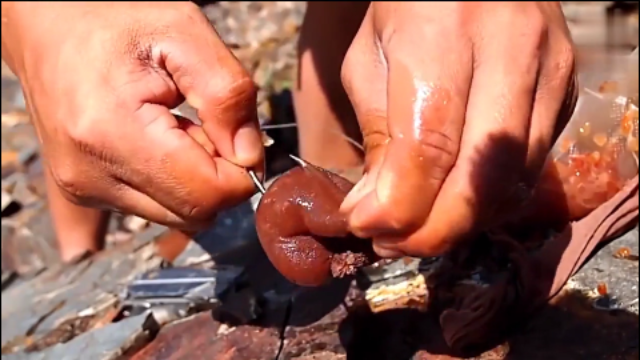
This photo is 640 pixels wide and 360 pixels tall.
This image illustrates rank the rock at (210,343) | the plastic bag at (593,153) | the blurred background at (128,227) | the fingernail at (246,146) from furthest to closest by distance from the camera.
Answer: the blurred background at (128,227)
the plastic bag at (593,153)
the rock at (210,343)
the fingernail at (246,146)

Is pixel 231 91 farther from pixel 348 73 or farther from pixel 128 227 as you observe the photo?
pixel 128 227

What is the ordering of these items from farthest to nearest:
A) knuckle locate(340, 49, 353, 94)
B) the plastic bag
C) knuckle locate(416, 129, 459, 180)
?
the plastic bag → knuckle locate(340, 49, 353, 94) → knuckle locate(416, 129, 459, 180)

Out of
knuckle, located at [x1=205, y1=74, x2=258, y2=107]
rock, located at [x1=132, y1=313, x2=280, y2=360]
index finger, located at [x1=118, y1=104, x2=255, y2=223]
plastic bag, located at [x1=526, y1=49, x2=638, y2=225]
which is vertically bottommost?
rock, located at [x1=132, y1=313, x2=280, y2=360]

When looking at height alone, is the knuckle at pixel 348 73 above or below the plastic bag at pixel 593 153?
above

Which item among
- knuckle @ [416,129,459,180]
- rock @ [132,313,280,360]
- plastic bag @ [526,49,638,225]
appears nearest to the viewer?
knuckle @ [416,129,459,180]

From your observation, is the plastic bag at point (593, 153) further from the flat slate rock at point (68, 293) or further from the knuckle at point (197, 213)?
the flat slate rock at point (68, 293)

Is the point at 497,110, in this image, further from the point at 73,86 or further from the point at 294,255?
the point at 73,86

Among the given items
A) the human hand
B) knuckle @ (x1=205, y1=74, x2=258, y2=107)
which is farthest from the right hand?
the human hand

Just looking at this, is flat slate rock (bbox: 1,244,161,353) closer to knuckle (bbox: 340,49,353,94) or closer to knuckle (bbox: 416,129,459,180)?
knuckle (bbox: 340,49,353,94)

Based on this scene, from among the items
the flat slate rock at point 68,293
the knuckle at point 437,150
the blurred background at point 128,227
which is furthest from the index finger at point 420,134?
the flat slate rock at point 68,293
